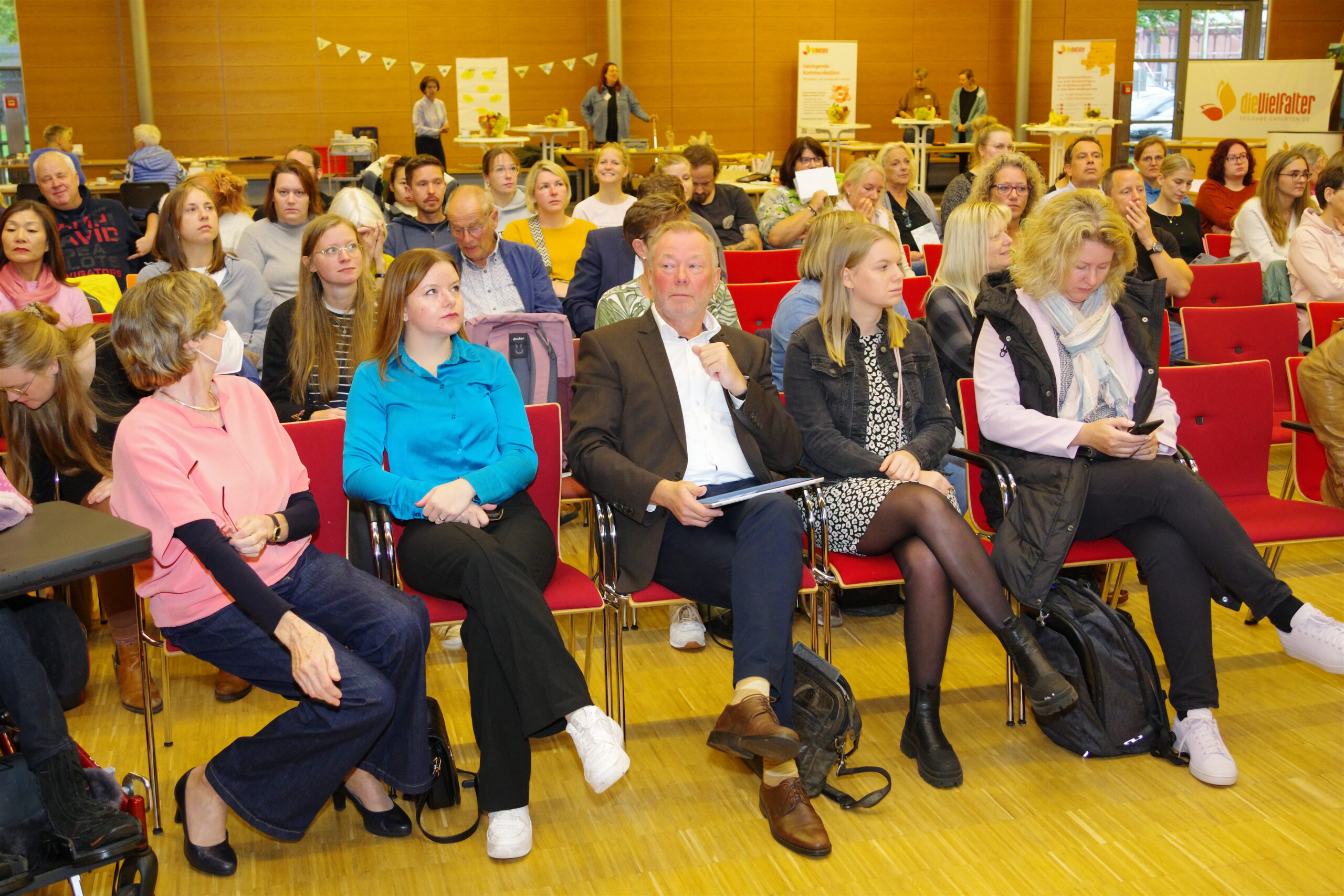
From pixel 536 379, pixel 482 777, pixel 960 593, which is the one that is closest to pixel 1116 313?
pixel 960 593

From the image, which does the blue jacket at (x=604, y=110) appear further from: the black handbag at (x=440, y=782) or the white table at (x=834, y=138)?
the black handbag at (x=440, y=782)

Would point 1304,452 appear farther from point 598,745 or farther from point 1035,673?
point 598,745

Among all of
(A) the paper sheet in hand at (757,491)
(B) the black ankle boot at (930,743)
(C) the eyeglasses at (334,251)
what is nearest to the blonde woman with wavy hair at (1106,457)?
(B) the black ankle boot at (930,743)

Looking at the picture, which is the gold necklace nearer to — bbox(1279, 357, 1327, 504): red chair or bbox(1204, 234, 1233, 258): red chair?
bbox(1279, 357, 1327, 504): red chair

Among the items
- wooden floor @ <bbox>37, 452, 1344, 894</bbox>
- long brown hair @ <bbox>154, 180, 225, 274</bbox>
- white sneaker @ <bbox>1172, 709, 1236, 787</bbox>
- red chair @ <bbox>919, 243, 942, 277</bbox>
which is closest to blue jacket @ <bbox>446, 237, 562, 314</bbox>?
long brown hair @ <bbox>154, 180, 225, 274</bbox>

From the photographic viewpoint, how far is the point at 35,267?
13.0 feet

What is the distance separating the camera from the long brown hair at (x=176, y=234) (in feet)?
12.8

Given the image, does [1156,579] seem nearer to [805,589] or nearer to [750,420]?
[805,589]

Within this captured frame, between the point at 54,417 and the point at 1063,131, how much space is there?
37.8 feet

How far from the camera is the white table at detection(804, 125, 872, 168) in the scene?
12773mm

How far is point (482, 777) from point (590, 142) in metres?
12.1

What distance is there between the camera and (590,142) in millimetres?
13633

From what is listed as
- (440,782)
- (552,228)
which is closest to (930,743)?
(440,782)

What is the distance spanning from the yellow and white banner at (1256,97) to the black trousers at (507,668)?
41.7 ft
